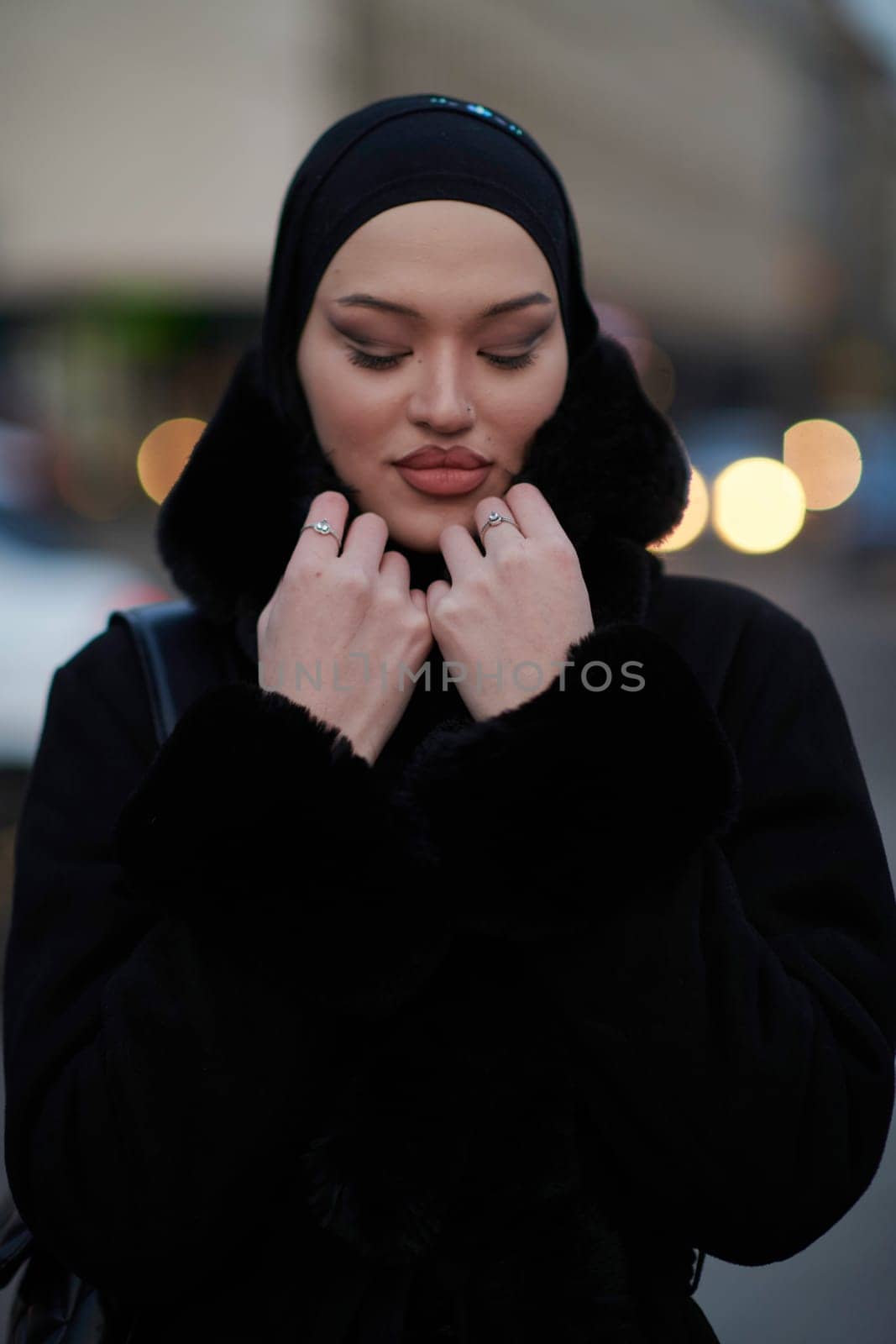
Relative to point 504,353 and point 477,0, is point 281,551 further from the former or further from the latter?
Result: point 477,0

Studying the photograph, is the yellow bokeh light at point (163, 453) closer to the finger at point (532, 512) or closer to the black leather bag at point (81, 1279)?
the black leather bag at point (81, 1279)

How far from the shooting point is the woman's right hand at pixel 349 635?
1.40 m

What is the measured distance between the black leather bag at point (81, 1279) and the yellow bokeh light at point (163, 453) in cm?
1979

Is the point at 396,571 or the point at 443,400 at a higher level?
the point at 443,400

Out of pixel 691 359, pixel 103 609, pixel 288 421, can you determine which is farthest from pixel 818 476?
pixel 691 359

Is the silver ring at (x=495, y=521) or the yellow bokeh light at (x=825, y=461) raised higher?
the yellow bokeh light at (x=825, y=461)

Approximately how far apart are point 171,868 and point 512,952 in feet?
1.29

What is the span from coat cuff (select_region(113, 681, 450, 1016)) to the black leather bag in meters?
0.19

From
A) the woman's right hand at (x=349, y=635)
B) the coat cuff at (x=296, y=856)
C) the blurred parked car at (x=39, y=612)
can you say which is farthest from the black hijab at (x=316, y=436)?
the blurred parked car at (x=39, y=612)

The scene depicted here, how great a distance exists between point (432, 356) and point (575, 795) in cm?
60

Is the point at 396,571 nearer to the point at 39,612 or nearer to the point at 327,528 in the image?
the point at 327,528

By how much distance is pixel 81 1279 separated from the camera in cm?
146

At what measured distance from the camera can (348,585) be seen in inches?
57.1

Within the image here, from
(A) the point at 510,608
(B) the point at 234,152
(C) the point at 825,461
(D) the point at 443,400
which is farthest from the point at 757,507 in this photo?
(A) the point at 510,608
